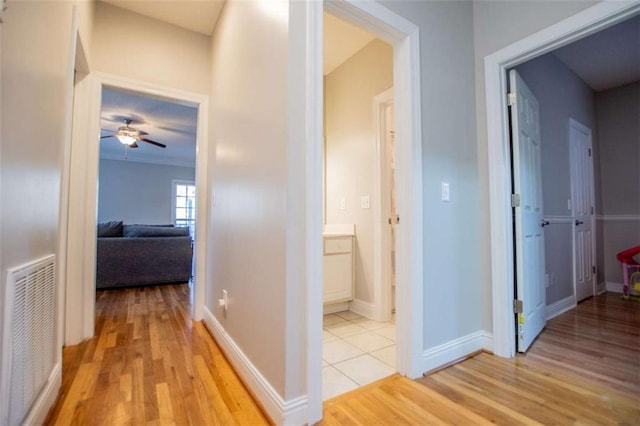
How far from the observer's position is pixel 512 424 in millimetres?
1227

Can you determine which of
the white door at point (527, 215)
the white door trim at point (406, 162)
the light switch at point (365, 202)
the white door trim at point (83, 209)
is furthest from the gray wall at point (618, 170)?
the white door trim at point (83, 209)

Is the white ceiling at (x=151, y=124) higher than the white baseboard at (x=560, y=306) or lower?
higher

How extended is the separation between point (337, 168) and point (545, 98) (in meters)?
2.11

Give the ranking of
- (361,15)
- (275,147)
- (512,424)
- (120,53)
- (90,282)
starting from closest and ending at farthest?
(512,424), (275,147), (361,15), (90,282), (120,53)

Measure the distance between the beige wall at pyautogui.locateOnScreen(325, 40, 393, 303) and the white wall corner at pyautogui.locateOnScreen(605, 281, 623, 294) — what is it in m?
3.31

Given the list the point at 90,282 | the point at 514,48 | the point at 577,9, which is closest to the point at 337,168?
the point at 514,48

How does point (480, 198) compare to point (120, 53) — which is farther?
point (120, 53)

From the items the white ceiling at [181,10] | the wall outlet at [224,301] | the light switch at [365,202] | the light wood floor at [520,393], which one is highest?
the white ceiling at [181,10]

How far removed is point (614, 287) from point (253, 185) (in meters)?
4.65

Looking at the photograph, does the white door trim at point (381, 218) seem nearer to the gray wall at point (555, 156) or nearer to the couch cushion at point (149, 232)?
the gray wall at point (555, 156)

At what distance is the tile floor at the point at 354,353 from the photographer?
1.59m

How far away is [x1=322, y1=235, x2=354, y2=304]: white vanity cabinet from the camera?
2.66 meters

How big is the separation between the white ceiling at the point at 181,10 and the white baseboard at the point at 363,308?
289cm

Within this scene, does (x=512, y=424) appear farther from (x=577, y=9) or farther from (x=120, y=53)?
(x=120, y=53)
